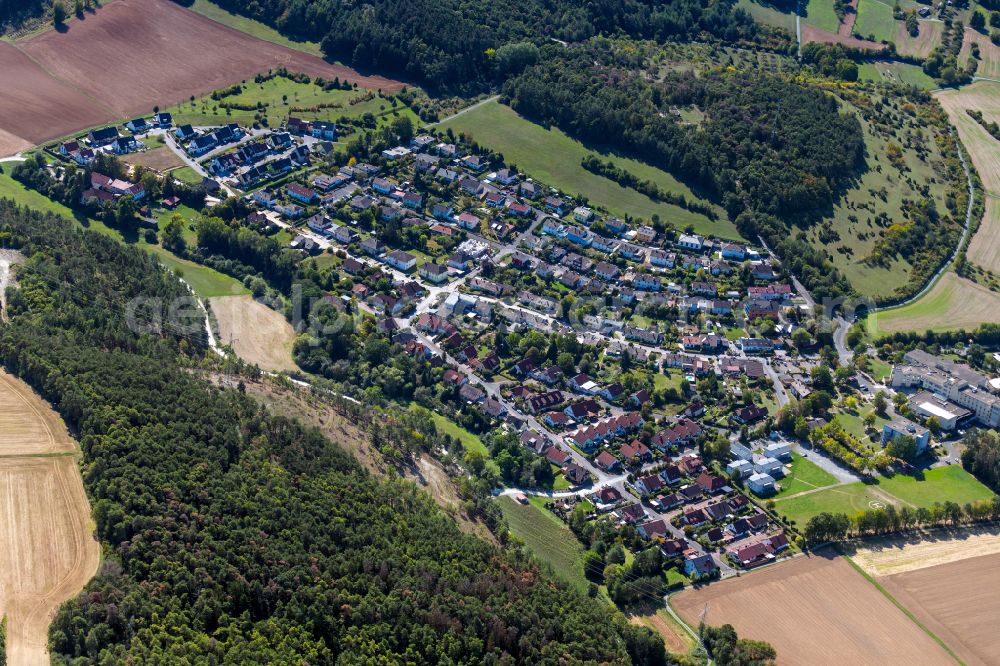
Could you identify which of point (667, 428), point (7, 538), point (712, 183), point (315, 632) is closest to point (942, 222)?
point (712, 183)

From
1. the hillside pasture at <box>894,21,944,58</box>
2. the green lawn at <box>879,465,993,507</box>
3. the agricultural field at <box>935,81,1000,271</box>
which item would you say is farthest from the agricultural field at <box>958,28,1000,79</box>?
the green lawn at <box>879,465,993,507</box>

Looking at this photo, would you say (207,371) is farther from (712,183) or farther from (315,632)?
(712,183)

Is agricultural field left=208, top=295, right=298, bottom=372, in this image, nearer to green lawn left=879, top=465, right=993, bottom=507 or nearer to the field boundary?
the field boundary

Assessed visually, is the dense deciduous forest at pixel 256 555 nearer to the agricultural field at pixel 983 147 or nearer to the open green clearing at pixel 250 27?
the agricultural field at pixel 983 147

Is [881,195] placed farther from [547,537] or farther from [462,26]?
[547,537]

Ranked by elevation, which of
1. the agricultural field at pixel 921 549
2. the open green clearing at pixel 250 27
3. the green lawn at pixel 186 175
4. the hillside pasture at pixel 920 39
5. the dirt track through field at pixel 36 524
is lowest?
the agricultural field at pixel 921 549

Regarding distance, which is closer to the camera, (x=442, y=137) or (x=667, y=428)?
(x=667, y=428)

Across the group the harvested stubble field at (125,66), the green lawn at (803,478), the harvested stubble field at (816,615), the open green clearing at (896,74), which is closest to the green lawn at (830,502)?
the green lawn at (803,478)
